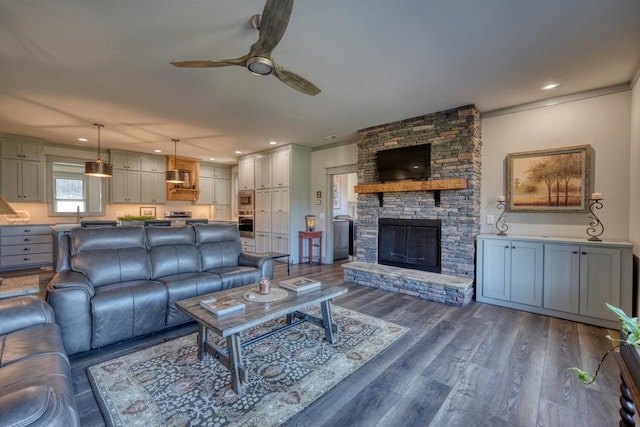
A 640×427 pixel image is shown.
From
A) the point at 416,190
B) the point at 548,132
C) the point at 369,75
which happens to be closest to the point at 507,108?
the point at 548,132

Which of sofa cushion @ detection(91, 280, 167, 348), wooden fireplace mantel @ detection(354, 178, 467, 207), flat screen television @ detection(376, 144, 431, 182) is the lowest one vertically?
sofa cushion @ detection(91, 280, 167, 348)

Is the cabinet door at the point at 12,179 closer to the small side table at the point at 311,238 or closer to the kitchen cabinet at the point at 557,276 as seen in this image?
the small side table at the point at 311,238

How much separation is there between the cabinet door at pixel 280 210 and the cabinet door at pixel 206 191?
296 cm

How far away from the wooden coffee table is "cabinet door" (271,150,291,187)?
4.18 meters

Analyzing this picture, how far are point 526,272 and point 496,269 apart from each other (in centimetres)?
33

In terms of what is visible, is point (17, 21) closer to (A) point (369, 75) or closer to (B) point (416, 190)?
(A) point (369, 75)

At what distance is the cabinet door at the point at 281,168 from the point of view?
6477 mm

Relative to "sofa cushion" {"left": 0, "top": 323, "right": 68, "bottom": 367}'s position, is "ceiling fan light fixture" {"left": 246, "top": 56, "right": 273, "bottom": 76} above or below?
above

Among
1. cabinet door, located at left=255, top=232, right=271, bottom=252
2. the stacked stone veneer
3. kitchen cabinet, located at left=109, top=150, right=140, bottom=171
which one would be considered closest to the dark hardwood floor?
the stacked stone veneer

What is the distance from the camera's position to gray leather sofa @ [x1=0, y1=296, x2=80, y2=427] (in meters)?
0.86

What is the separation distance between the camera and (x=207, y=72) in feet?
9.80

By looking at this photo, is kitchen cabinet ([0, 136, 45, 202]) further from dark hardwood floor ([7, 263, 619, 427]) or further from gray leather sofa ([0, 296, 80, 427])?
gray leather sofa ([0, 296, 80, 427])

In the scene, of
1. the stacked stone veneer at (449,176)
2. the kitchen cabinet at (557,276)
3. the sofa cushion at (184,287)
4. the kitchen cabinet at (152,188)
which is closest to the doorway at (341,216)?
the stacked stone veneer at (449,176)

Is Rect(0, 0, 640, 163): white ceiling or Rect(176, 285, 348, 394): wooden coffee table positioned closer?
Rect(176, 285, 348, 394): wooden coffee table
